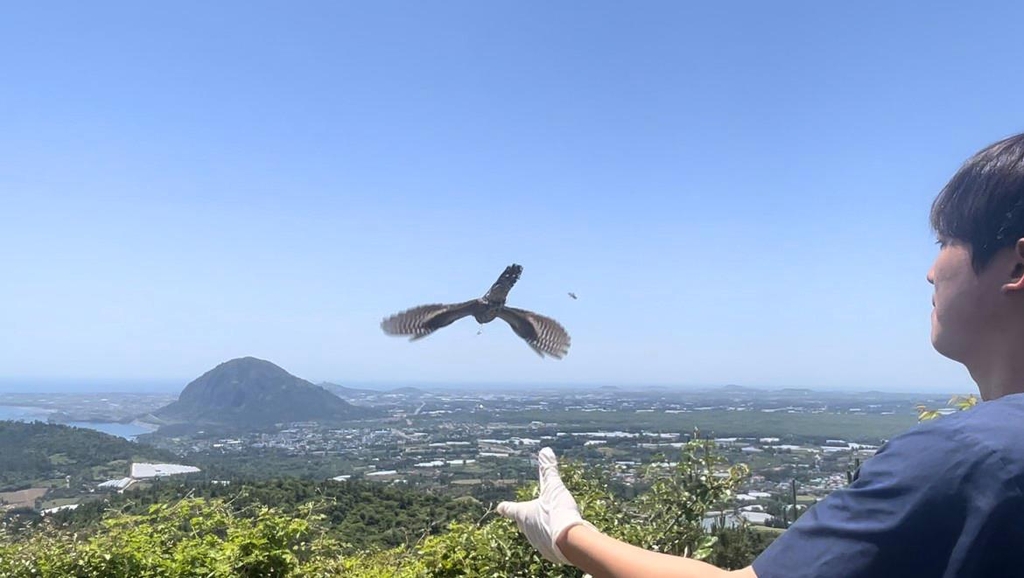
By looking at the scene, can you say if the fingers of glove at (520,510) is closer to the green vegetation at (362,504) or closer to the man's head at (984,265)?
the man's head at (984,265)

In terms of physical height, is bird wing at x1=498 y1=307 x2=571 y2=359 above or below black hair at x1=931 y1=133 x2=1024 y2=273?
below

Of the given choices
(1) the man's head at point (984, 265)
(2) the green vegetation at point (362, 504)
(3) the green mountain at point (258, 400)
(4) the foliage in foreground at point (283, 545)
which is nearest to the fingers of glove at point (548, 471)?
(4) the foliage in foreground at point (283, 545)

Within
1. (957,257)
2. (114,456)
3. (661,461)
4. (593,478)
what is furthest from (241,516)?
(114,456)

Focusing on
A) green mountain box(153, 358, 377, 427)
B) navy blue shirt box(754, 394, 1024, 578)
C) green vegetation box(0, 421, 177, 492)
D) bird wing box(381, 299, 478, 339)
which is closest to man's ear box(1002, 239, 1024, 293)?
navy blue shirt box(754, 394, 1024, 578)

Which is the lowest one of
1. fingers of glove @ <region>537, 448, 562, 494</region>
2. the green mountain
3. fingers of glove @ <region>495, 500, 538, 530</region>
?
the green mountain

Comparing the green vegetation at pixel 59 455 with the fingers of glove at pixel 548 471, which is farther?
the green vegetation at pixel 59 455

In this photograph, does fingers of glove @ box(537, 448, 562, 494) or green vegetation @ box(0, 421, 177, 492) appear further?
green vegetation @ box(0, 421, 177, 492)

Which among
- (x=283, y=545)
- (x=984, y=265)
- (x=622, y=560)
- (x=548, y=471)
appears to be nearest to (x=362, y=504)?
(x=283, y=545)

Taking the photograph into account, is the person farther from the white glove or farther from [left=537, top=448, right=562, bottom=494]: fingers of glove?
[left=537, top=448, right=562, bottom=494]: fingers of glove
